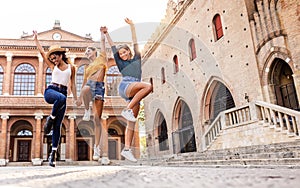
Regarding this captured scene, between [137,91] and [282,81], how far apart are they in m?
7.83

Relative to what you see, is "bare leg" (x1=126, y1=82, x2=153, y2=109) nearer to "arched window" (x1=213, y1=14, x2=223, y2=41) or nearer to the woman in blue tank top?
the woman in blue tank top

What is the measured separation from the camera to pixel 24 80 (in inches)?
906

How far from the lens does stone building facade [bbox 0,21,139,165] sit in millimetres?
21344

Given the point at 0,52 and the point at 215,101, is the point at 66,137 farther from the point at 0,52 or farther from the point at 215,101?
the point at 215,101

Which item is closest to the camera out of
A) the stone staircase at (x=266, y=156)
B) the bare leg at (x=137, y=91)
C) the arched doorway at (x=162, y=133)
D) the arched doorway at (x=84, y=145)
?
the bare leg at (x=137, y=91)

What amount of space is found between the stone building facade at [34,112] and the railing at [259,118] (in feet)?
37.6

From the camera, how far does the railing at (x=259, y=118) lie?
300 inches

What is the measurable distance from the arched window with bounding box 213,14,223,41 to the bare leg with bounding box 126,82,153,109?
9554 mm


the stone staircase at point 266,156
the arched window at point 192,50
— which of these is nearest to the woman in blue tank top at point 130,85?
the stone staircase at point 266,156

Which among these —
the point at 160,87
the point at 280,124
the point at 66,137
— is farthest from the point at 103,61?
the point at 66,137

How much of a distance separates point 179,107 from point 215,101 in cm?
398

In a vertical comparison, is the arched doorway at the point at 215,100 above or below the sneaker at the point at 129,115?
above

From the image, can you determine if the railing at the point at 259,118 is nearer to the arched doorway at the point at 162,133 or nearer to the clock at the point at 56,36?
the arched doorway at the point at 162,133

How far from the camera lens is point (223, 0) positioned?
40.9 ft
